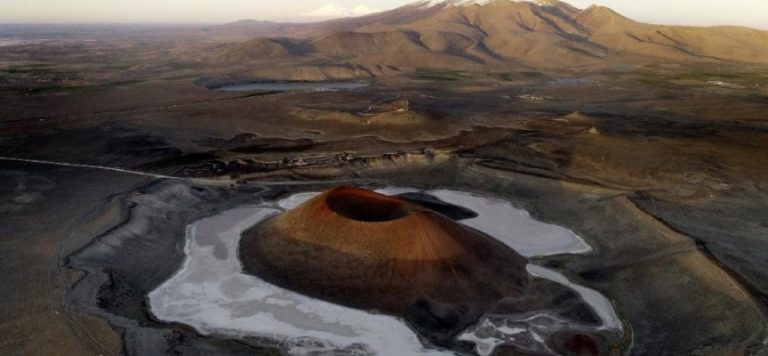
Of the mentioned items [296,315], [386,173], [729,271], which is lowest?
[296,315]

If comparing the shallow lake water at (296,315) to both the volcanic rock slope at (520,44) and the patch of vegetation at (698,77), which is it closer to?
the patch of vegetation at (698,77)

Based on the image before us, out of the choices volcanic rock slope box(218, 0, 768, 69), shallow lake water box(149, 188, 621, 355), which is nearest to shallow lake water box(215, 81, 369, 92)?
volcanic rock slope box(218, 0, 768, 69)

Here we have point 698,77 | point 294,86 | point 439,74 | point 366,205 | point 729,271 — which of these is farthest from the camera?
point 439,74

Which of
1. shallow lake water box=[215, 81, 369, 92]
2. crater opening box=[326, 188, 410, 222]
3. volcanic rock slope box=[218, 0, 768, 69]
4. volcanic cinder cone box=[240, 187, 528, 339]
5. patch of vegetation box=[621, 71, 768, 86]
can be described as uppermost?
volcanic rock slope box=[218, 0, 768, 69]

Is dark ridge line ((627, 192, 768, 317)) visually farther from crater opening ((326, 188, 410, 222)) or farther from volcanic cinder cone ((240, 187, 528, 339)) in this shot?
crater opening ((326, 188, 410, 222))

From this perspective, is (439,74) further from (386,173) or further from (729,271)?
(729,271)

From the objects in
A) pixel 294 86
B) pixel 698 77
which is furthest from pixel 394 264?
pixel 698 77
